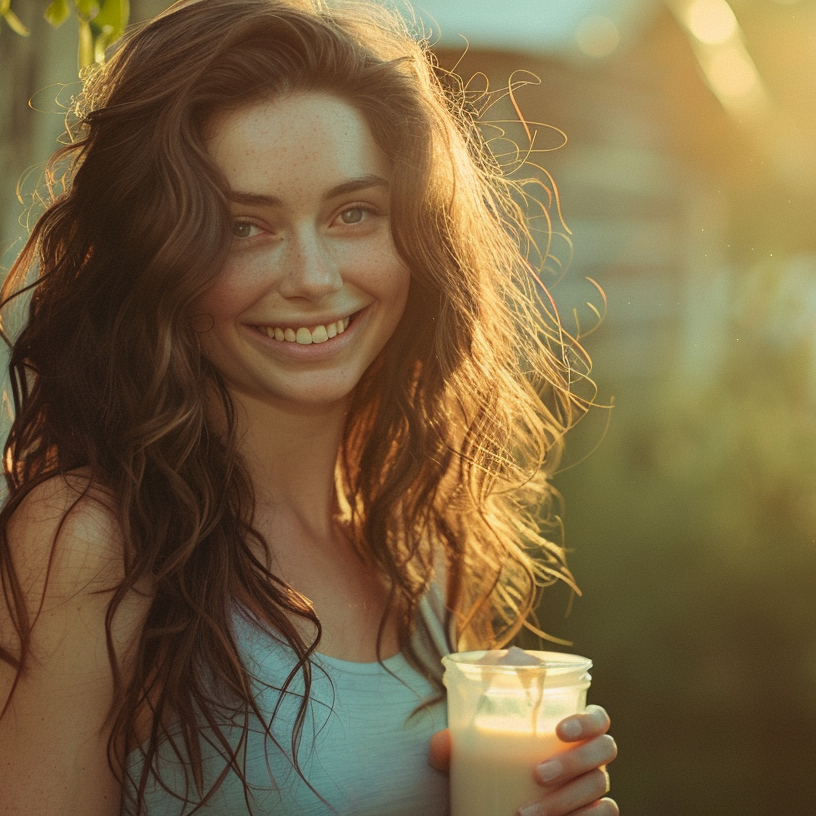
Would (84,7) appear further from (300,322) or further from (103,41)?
(300,322)

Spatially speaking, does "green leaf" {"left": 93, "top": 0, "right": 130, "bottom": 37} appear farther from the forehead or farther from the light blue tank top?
the light blue tank top

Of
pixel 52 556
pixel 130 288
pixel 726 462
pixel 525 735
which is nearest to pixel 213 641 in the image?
pixel 52 556

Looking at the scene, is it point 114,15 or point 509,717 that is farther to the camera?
point 114,15

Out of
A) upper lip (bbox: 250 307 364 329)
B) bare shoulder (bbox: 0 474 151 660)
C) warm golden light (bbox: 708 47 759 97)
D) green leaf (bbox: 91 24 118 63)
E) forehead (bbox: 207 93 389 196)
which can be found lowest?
bare shoulder (bbox: 0 474 151 660)

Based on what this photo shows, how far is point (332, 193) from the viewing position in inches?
72.7

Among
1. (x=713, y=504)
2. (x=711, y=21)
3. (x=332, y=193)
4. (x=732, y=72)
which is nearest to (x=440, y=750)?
(x=332, y=193)

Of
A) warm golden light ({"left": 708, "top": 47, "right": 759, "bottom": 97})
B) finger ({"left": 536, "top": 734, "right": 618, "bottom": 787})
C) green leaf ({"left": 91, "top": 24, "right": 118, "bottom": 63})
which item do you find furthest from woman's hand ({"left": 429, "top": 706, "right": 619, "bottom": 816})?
warm golden light ({"left": 708, "top": 47, "right": 759, "bottom": 97})

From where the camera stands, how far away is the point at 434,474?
7.70ft

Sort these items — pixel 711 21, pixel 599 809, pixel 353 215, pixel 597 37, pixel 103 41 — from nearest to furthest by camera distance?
pixel 599 809 < pixel 353 215 < pixel 103 41 < pixel 711 21 < pixel 597 37

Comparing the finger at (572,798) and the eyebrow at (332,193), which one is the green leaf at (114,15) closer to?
the eyebrow at (332,193)

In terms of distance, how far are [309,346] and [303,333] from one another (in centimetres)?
3

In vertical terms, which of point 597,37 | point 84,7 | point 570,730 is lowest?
point 570,730

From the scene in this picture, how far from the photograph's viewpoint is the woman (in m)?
1.58

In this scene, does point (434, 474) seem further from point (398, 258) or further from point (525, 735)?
point (525, 735)
